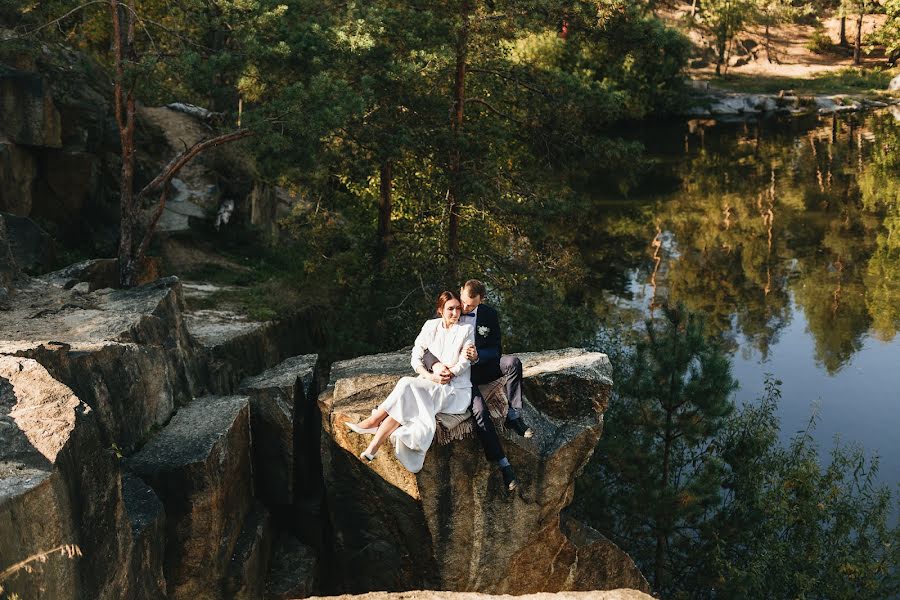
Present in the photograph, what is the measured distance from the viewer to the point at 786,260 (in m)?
31.7

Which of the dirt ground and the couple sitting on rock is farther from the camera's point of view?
the dirt ground

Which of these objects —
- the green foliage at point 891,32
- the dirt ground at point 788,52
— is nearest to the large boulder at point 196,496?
the dirt ground at point 788,52

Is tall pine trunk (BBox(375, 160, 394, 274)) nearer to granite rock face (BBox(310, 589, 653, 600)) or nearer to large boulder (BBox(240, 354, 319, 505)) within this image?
large boulder (BBox(240, 354, 319, 505))

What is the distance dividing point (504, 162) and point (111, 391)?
14.1 meters

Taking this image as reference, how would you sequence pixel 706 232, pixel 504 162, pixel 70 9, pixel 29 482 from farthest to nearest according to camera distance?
1. pixel 706 232
2. pixel 504 162
3. pixel 70 9
4. pixel 29 482

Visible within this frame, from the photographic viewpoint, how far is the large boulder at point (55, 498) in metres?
6.75

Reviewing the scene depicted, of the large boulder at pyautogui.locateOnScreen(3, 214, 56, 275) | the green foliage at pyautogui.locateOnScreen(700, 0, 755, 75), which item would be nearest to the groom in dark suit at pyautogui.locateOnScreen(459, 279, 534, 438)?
the large boulder at pyautogui.locateOnScreen(3, 214, 56, 275)

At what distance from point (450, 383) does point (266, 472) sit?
3.95 metres

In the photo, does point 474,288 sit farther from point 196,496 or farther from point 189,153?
point 189,153

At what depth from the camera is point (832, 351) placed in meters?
24.9

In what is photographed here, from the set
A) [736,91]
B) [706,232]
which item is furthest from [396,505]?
[736,91]

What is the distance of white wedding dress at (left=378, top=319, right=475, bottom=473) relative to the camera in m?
10.1

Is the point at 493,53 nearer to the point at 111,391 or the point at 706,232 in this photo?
the point at 111,391

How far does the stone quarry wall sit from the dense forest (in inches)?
102
